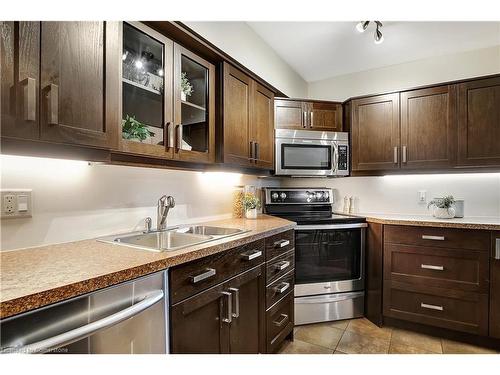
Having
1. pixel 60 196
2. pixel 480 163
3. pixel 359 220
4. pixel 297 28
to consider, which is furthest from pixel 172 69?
pixel 480 163

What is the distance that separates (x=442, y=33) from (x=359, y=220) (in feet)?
5.86

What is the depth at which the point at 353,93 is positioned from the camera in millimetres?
3131

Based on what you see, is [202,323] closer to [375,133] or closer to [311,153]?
[311,153]

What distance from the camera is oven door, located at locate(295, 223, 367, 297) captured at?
237 centimetres

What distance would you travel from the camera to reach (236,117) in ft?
6.49

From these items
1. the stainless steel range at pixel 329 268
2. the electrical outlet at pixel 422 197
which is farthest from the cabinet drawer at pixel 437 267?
the electrical outlet at pixel 422 197

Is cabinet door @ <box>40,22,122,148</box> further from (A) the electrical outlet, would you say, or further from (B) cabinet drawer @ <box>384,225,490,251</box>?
(A) the electrical outlet

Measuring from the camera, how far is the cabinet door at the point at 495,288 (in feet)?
6.49

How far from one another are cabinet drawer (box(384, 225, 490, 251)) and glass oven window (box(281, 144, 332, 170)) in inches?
32.7

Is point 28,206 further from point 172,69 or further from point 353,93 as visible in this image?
point 353,93

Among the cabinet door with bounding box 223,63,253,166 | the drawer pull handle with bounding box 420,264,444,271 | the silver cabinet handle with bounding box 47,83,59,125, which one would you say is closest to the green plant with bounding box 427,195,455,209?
the drawer pull handle with bounding box 420,264,444,271

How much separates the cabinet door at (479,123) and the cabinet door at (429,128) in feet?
0.20

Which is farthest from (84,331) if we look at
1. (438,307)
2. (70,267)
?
(438,307)
